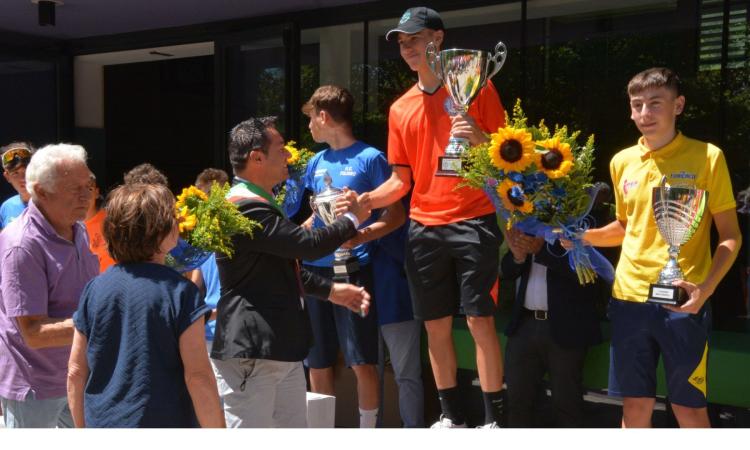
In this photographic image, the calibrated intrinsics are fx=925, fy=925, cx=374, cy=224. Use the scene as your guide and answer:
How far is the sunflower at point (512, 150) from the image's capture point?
3.82 metres

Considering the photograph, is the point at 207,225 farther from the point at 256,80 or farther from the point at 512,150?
the point at 256,80

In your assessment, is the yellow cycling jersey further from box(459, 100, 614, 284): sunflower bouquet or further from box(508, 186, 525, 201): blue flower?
box(508, 186, 525, 201): blue flower

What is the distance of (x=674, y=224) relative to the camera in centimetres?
354

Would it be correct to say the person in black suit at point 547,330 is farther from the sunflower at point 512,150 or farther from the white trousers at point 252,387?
the white trousers at point 252,387

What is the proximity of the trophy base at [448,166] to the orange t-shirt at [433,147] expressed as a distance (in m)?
0.04

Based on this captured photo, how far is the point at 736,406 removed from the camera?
4934 mm

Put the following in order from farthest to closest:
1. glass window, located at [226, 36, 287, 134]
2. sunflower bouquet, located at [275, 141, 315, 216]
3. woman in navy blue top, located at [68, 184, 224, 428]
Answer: glass window, located at [226, 36, 287, 134], sunflower bouquet, located at [275, 141, 315, 216], woman in navy blue top, located at [68, 184, 224, 428]

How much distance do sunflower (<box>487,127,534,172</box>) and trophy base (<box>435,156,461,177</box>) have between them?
337 millimetres

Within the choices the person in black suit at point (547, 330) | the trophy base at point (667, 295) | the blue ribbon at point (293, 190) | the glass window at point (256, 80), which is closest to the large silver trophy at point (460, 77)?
the person in black suit at point (547, 330)

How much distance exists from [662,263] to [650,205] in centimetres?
24

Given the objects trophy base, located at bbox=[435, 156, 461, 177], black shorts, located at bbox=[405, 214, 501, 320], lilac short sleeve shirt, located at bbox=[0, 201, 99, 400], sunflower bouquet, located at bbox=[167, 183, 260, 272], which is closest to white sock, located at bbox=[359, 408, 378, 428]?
black shorts, located at bbox=[405, 214, 501, 320]

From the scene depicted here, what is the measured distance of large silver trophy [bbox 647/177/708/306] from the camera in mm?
3502

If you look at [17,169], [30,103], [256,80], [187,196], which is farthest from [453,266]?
[30,103]
